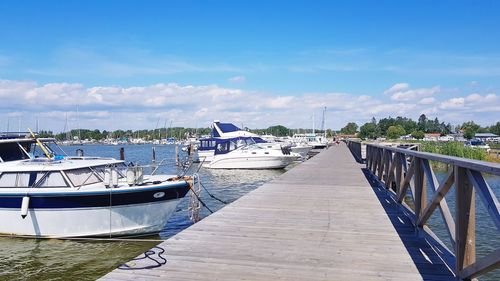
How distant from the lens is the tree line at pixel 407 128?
122188mm

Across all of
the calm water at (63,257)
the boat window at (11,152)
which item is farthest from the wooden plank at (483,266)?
the boat window at (11,152)

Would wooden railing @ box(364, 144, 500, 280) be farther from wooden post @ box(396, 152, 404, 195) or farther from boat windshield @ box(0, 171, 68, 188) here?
boat windshield @ box(0, 171, 68, 188)

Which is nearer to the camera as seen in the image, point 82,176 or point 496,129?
point 82,176

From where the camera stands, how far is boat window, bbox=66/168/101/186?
11.2m

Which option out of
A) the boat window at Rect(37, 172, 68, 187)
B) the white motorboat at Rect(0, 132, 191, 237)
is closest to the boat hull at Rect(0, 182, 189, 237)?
the white motorboat at Rect(0, 132, 191, 237)

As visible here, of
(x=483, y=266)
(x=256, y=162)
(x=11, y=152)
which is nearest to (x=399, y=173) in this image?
(x=483, y=266)

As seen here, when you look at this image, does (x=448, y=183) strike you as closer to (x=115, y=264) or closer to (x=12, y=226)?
(x=115, y=264)

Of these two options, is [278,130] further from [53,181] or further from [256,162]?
[53,181]

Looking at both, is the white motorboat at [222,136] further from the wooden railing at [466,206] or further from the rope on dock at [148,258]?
the wooden railing at [466,206]

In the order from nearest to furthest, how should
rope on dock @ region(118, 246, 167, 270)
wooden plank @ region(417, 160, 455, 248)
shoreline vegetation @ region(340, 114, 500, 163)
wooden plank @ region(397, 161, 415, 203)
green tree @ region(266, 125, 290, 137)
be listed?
wooden plank @ region(417, 160, 455, 248), rope on dock @ region(118, 246, 167, 270), wooden plank @ region(397, 161, 415, 203), shoreline vegetation @ region(340, 114, 500, 163), green tree @ region(266, 125, 290, 137)

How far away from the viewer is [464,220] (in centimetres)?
391

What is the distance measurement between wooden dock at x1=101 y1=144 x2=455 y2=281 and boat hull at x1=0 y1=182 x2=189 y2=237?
343cm

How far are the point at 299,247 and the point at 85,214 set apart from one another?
285 inches

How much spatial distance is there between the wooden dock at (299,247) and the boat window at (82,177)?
16.1 ft
